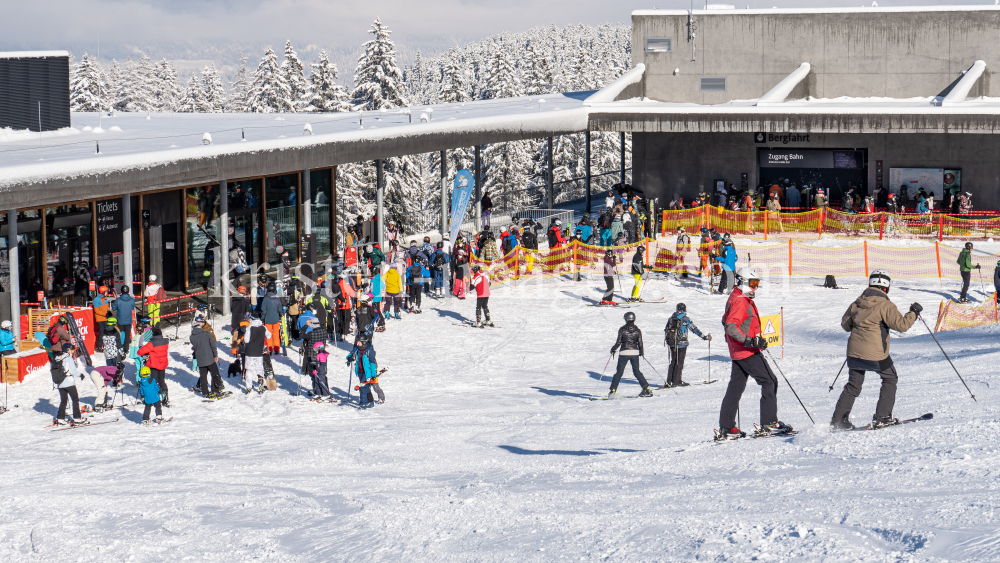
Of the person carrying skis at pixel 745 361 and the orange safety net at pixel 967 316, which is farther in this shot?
the orange safety net at pixel 967 316

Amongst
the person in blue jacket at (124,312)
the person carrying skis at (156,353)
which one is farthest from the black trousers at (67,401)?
the person in blue jacket at (124,312)

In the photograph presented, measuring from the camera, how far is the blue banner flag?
997 inches

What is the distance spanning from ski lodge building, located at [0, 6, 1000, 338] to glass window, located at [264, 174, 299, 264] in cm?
5

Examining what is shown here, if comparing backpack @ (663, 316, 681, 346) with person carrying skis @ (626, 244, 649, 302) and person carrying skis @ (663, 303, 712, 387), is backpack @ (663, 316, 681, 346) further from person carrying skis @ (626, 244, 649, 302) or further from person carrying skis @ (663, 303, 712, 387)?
person carrying skis @ (626, 244, 649, 302)

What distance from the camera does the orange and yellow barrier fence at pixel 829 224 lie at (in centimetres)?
3133

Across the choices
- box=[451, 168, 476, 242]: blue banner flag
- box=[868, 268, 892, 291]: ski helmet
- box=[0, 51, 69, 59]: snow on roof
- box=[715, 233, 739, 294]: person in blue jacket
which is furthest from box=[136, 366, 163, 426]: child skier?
box=[715, 233, 739, 294]: person in blue jacket

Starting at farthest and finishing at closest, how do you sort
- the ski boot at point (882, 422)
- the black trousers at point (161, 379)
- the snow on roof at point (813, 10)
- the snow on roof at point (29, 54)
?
1. the snow on roof at point (813, 10)
2. the snow on roof at point (29, 54)
3. the black trousers at point (161, 379)
4. the ski boot at point (882, 422)

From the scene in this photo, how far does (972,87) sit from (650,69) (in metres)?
11.4

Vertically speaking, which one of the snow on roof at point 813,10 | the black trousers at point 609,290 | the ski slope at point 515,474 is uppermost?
the snow on roof at point 813,10

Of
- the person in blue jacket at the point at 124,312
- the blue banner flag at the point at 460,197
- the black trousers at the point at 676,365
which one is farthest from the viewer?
the blue banner flag at the point at 460,197

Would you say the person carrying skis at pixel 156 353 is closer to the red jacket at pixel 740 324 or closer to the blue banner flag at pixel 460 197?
the red jacket at pixel 740 324

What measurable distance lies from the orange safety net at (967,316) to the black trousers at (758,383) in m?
11.3

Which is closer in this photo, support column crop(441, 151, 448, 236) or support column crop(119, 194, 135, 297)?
support column crop(119, 194, 135, 297)

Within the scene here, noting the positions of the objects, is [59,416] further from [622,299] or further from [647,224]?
[647,224]
